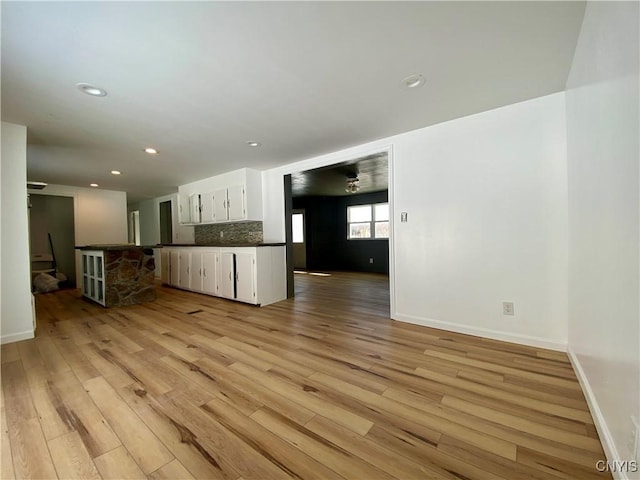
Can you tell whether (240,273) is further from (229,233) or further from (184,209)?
(184,209)

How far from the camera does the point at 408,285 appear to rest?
119 inches

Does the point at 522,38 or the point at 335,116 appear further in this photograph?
the point at 335,116

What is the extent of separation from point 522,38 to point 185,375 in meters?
3.18

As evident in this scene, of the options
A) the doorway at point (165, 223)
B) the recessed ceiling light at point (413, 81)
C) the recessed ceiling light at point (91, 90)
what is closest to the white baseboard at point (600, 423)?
the recessed ceiling light at point (413, 81)

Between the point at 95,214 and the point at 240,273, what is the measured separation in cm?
464

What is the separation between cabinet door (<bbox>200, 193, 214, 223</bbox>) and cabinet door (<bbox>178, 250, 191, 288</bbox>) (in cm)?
76

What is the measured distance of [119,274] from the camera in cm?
400

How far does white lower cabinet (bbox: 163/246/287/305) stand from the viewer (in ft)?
12.8

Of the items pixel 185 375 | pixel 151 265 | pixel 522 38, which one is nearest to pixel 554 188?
pixel 522 38

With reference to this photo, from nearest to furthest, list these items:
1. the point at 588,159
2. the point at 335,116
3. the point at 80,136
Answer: the point at 588,159 → the point at 335,116 → the point at 80,136

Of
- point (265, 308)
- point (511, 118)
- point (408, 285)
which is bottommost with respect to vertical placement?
point (265, 308)

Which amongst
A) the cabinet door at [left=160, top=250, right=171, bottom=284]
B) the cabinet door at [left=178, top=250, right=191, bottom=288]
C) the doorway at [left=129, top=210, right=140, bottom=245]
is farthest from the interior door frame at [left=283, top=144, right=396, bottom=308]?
the doorway at [left=129, top=210, right=140, bottom=245]

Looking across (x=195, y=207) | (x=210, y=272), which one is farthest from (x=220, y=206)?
(x=210, y=272)

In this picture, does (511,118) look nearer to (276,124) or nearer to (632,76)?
(632,76)
